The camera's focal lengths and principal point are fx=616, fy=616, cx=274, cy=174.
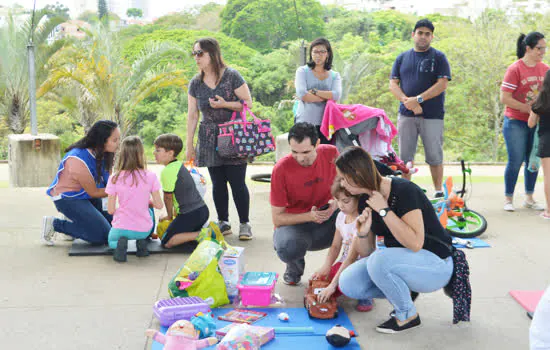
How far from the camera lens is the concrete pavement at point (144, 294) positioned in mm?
3254

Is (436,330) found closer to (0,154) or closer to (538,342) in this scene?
(538,342)

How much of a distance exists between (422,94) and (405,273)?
10.4ft

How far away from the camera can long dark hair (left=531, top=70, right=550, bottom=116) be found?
5625mm

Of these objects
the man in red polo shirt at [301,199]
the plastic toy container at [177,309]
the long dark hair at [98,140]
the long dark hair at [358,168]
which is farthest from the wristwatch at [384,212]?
the long dark hair at [98,140]

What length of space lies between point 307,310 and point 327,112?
257 cm

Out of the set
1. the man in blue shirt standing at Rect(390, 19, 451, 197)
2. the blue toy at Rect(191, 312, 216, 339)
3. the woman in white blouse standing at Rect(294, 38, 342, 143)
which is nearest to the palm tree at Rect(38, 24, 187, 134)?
the woman in white blouse standing at Rect(294, 38, 342, 143)

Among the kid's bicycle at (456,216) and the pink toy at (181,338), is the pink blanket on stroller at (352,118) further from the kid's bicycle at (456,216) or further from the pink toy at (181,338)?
the pink toy at (181,338)

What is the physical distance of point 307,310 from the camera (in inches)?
143

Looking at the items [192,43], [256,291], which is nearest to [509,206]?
[256,291]

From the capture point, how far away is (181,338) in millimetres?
2975

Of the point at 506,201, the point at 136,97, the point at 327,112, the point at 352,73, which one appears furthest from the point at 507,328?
the point at 352,73

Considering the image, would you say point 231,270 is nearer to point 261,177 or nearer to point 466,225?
point 466,225

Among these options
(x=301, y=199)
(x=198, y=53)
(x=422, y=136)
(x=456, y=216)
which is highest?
(x=198, y=53)

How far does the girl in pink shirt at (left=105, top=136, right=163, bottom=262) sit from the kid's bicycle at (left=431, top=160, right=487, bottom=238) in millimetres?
2377
